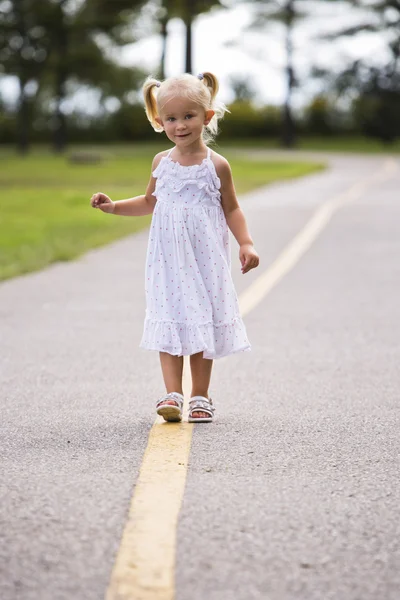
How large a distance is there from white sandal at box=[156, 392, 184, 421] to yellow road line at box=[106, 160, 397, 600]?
0.03m

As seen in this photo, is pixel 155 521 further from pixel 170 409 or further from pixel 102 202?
pixel 102 202

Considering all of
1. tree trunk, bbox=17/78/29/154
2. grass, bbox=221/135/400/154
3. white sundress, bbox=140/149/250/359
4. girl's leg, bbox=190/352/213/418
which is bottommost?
grass, bbox=221/135/400/154

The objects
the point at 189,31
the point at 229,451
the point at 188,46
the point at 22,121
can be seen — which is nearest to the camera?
the point at 229,451

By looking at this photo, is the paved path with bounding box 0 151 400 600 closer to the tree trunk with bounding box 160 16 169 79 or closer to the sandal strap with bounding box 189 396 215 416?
the sandal strap with bounding box 189 396 215 416

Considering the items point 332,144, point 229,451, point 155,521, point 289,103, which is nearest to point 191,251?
point 229,451

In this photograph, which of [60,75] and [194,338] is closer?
[194,338]

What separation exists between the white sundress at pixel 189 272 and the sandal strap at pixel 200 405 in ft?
0.62

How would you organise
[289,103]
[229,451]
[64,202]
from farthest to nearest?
[289,103]
[64,202]
[229,451]

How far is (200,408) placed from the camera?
510 centimetres

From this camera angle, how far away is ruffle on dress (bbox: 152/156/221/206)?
5.16 m

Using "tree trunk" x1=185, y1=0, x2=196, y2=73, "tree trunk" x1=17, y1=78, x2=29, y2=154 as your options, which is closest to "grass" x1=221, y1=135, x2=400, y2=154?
"tree trunk" x1=185, y1=0, x2=196, y2=73

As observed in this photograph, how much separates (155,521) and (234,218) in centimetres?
205

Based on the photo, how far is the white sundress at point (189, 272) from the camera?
513 centimetres

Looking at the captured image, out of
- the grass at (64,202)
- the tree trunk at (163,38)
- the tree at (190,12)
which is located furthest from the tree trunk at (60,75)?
the grass at (64,202)
